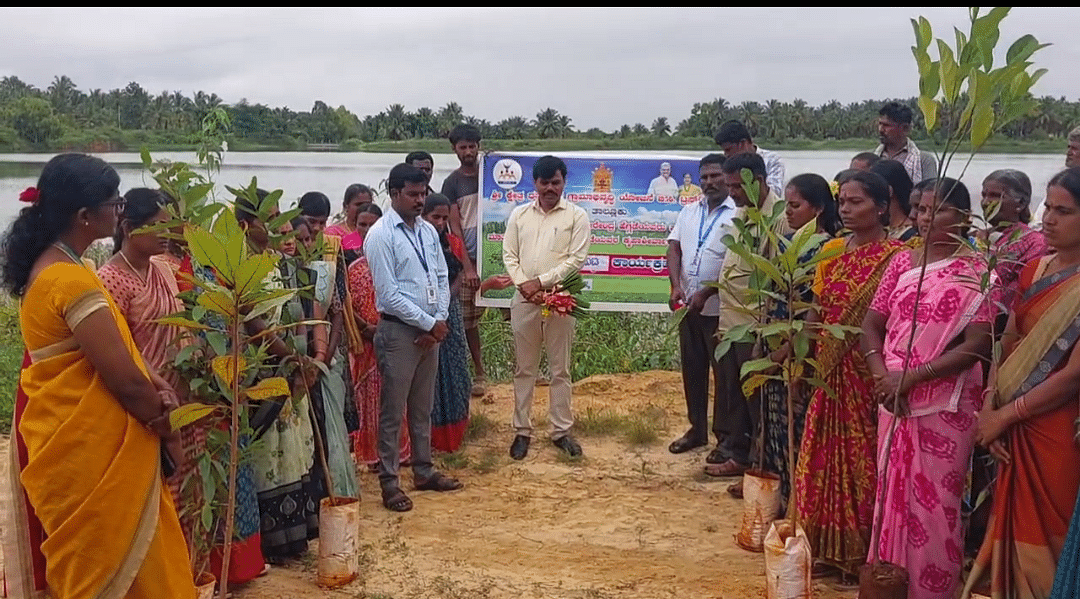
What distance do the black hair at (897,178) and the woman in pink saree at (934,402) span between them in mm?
664

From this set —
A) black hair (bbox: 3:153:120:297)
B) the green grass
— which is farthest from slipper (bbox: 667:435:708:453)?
black hair (bbox: 3:153:120:297)

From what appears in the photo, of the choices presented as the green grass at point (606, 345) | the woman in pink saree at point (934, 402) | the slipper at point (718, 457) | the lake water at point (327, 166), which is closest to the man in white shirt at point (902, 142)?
the lake water at point (327, 166)

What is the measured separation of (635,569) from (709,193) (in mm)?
2470

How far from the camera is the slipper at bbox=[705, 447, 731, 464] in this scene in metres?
5.80

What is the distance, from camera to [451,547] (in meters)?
4.61

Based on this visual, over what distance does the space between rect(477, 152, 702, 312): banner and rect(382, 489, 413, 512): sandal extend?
3112 millimetres

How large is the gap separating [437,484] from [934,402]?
298 cm

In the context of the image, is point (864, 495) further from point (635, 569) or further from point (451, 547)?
point (451, 547)

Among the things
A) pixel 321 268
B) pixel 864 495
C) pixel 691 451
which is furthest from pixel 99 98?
pixel 864 495

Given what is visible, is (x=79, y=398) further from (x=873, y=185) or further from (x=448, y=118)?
(x=448, y=118)

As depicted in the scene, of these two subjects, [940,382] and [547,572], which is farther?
[547,572]

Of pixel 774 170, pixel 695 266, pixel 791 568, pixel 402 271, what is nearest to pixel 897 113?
pixel 774 170

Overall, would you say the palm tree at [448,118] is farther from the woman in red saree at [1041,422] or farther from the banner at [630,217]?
the woman in red saree at [1041,422]

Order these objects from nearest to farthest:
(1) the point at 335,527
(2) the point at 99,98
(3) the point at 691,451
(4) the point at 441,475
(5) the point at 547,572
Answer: (1) the point at 335,527, (5) the point at 547,572, (4) the point at 441,475, (3) the point at 691,451, (2) the point at 99,98
